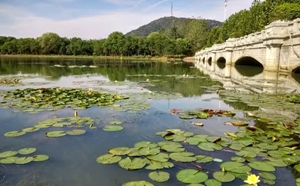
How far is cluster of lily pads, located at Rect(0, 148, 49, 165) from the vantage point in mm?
3385

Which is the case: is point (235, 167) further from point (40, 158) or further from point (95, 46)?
point (95, 46)

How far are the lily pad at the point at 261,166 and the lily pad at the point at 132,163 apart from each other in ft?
4.62

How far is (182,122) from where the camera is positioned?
555cm

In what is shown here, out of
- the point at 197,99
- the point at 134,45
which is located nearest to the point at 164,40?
the point at 134,45

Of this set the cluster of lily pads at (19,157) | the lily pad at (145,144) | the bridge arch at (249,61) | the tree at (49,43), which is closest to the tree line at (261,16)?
the bridge arch at (249,61)

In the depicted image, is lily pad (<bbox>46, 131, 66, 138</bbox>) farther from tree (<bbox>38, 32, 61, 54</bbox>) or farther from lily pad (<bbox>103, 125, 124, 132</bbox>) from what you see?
tree (<bbox>38, 32, 61, 54</bbox>)

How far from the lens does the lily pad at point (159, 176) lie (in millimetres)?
2949

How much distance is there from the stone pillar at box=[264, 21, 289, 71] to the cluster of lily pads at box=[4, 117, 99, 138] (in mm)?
15785

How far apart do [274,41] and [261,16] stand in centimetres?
2583

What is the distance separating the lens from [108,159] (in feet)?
11.5

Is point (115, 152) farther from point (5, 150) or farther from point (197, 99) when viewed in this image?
point (197, 99)

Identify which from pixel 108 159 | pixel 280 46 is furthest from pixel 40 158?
pixel 280 46

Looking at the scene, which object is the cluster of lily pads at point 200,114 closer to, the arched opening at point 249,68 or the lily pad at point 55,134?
the lily pad at point 55,134

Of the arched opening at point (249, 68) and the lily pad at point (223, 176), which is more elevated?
the arched opening at point (249, 68)
